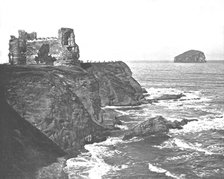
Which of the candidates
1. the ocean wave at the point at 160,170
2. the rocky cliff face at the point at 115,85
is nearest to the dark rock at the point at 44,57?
the rocky cliff face at the point at 115,85

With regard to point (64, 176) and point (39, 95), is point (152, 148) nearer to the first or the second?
point (64, 176)

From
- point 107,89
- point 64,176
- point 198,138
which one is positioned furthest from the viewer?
point 107,89

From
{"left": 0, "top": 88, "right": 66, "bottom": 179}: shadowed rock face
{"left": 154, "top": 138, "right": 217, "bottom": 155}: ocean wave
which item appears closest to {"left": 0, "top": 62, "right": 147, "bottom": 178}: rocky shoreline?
{"left": 0, "top": 88, "right": 66, "bottom": 179}: shadowed rock face

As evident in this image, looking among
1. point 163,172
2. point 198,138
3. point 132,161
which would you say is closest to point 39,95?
point 132,161

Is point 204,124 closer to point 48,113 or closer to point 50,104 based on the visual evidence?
point 50,104

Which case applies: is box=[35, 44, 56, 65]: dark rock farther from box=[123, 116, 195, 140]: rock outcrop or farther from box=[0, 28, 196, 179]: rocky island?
box=[123, 116, 195, 140]: rock outcrop

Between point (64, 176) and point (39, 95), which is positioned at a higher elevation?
point (39, 95)

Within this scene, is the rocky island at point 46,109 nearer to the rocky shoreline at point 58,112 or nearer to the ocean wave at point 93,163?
the rocky shoreline at point 58,112

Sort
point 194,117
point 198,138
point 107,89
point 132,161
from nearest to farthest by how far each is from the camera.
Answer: point 132,161 < point 198,138 < point 194,117 < point 107,89
